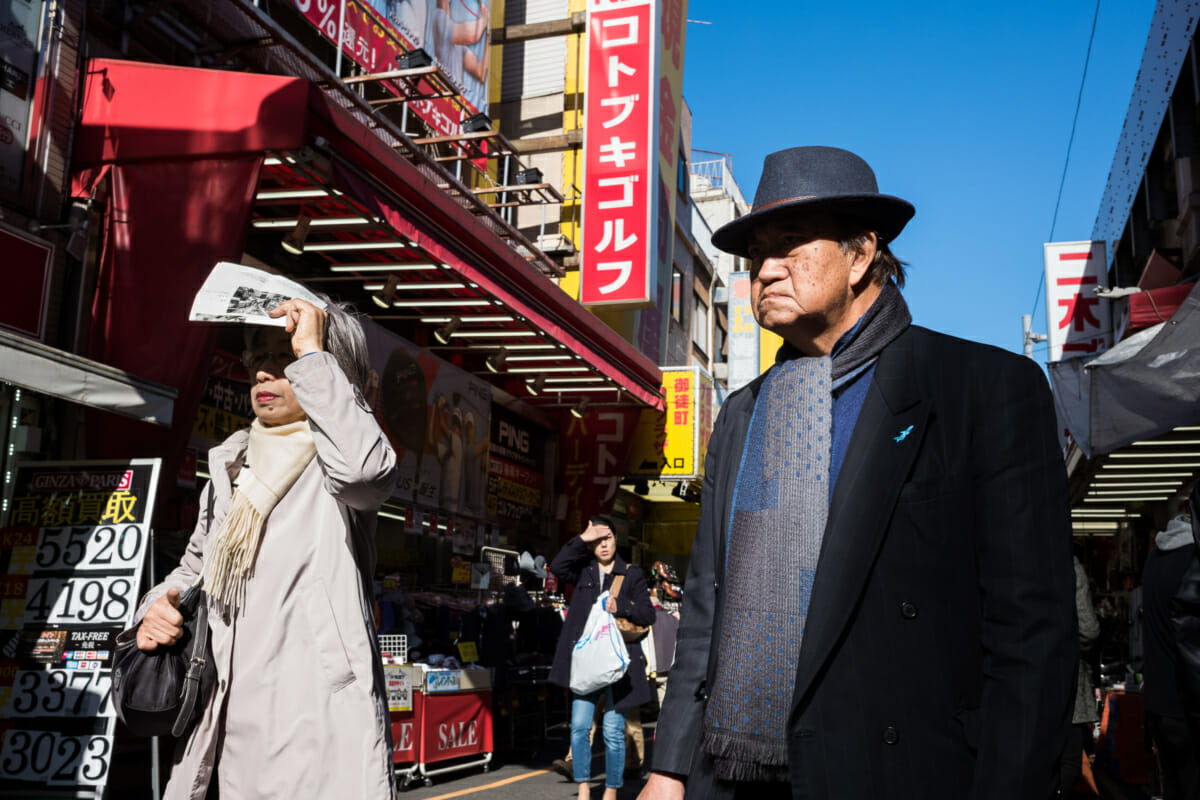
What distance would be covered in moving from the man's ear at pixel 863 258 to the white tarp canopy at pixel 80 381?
5056 millimetres

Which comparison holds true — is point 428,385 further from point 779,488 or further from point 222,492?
point 779,488

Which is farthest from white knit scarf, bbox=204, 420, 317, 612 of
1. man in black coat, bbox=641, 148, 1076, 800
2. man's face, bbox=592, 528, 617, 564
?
man's face, bbox=592, 528, 617, 564

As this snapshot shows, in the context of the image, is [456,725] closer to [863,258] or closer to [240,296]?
[240,296]

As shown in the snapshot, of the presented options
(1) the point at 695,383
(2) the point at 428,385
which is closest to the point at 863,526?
(2) the point at 428,385

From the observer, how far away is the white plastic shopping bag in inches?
306

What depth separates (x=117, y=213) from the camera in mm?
8102

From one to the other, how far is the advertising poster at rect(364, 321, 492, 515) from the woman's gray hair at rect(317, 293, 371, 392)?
8.08m

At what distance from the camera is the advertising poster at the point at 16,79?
750 cm

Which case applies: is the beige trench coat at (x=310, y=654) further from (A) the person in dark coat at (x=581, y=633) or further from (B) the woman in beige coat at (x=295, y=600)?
(A) the person in dark coat at (x=581, y=633)

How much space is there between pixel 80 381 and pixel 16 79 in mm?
2779

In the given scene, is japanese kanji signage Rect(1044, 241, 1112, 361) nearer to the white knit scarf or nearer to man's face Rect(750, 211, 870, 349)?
man's face Rect(750, 211, 870, 349)

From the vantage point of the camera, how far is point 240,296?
9.32ft

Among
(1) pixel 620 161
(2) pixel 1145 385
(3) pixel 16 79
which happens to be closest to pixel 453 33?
(1) pixel 620 161

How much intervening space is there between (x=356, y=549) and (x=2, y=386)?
5756 millimetres
